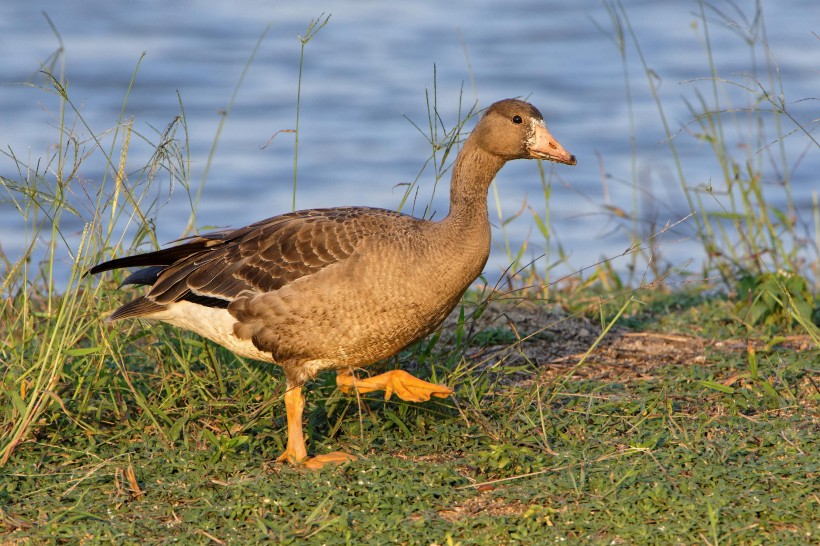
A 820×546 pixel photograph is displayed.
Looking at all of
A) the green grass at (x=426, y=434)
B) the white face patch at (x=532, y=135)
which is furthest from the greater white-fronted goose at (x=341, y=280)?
the green grass at (x=426, y=434)

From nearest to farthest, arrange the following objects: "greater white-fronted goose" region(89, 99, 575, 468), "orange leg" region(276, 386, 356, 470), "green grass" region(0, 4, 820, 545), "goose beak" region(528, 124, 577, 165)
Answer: "green grass" region(0, 4, 820, 545) < "orange leg" region(276, 386, 356, 470) < "greater white-fronted goose" region(89, 99, 575, 468) < "goose beak" region(528, 124, 577, 165)

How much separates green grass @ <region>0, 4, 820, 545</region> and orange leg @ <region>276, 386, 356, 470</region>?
0.31 feet

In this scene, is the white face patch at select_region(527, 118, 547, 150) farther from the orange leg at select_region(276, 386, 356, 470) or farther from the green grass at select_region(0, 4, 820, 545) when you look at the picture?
the orange leg at select_region(276, 386, 356, 470)

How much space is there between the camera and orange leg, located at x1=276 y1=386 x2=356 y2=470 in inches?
185

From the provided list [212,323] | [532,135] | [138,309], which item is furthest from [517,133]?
[138,309]

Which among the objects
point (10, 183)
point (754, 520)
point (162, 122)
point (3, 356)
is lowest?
point (754, 520)

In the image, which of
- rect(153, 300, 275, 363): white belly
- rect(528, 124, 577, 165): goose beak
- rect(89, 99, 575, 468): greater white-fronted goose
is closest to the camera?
rect(89, 99, 575, 468): greater white-fronted goose

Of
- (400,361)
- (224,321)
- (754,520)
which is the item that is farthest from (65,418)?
(754,520)

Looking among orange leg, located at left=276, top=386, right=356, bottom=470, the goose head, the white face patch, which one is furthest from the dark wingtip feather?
the white face patch

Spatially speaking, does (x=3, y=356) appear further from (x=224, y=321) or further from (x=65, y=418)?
(x=224, y=321)

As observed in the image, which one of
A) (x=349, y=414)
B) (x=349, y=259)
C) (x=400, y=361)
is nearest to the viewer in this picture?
(x=349, y=259)

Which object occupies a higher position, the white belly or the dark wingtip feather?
the dark wingtip feather

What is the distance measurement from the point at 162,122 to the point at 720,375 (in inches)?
356

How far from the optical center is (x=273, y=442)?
5.07 m
